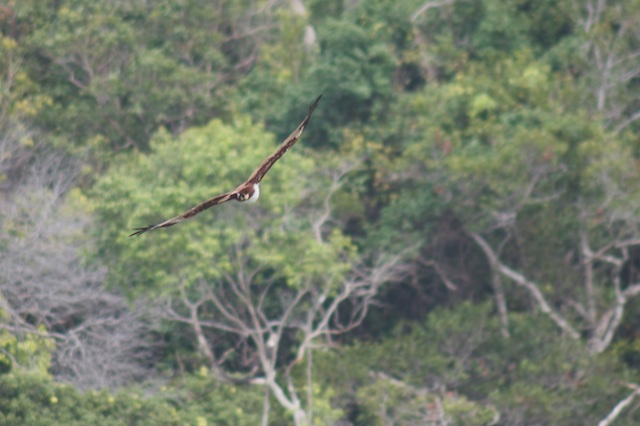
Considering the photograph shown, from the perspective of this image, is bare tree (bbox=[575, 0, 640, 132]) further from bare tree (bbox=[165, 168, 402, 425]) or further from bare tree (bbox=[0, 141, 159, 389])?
bare tree (bbox=[0, 141, 159, 389])

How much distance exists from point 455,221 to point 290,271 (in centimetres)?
478

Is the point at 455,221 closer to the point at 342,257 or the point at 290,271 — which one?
the point at 342,257

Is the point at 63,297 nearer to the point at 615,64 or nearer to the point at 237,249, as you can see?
the point at 237,249

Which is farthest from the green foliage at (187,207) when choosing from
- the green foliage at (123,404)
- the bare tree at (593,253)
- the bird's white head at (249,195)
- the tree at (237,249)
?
the bird's white head at (249,195)

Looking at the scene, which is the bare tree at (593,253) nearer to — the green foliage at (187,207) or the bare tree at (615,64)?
the bare tree at (615,64)

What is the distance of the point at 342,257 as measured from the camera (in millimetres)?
21406

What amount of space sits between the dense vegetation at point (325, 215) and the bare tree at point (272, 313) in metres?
0.08

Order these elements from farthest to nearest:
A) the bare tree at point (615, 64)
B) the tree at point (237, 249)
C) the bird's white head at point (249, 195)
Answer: the bare tree at point (615, 64) < the tree at point (237, 249) < the bird's white head at point (249, 195)

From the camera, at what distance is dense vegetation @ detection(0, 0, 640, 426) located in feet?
61.5

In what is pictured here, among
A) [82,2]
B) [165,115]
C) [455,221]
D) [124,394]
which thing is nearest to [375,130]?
[455,221]

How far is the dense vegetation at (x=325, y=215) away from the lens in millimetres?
18734

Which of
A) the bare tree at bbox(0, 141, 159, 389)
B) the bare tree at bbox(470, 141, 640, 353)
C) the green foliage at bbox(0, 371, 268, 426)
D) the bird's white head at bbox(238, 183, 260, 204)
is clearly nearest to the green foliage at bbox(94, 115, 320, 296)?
the bare tree at bbox(0, 141, 159, 389)

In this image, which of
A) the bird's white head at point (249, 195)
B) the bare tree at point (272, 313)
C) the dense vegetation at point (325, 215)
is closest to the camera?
the bird's white head at point (249, 195)

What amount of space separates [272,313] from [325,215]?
2373mm
